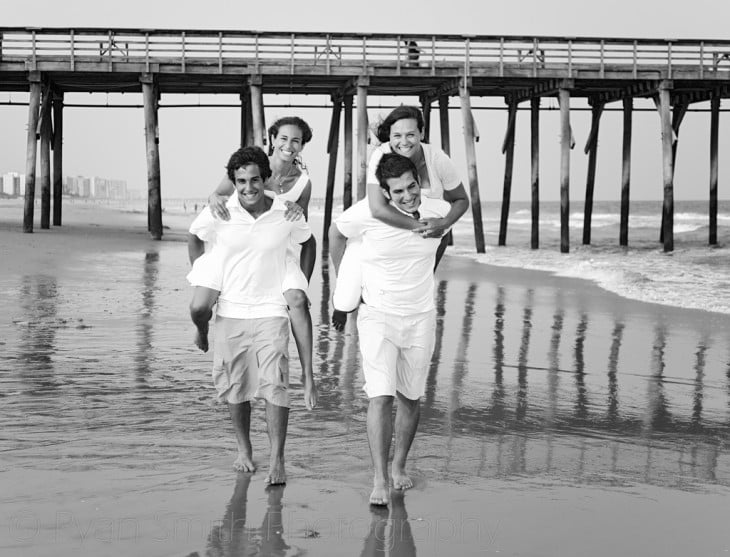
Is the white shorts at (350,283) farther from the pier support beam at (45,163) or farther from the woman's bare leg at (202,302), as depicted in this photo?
the pier support beam at (45,163)

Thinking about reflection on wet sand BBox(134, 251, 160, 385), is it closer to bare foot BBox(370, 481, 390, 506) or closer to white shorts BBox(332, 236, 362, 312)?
white shorts BBox(332, 236, 362, 312)

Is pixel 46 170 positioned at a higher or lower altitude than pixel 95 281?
higher

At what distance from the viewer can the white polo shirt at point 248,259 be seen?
4.42m

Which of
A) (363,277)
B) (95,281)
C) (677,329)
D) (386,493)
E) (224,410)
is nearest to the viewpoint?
(386,493)

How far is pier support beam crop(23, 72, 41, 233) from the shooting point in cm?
2075

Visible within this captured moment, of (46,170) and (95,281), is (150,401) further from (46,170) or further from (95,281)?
(46,170)

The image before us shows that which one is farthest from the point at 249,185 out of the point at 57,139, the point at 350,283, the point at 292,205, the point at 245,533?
the point at 57,139

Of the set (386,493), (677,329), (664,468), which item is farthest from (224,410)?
(677,329)

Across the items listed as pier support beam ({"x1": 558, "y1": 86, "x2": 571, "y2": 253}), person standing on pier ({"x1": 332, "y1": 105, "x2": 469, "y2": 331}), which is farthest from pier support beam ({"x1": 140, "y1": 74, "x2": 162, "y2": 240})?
person standing on pier ({"x1": 332, "y1": 105, "x2": 469, "y2": 331})

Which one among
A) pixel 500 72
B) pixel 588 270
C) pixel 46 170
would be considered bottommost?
pixel 588 270

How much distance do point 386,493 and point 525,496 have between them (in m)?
0.58

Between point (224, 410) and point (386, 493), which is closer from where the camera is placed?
point (386, 493)

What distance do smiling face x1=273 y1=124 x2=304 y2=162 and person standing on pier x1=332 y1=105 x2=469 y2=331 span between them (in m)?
0.38

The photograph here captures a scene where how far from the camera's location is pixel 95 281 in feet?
41.1
